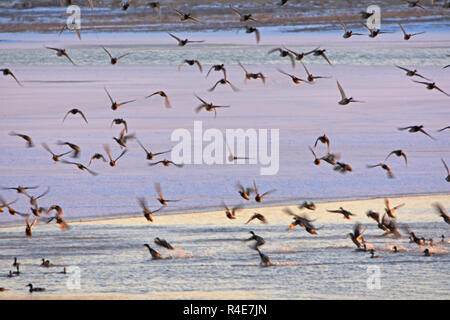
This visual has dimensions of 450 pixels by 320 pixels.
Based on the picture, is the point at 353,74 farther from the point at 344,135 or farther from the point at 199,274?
the point at 199,274

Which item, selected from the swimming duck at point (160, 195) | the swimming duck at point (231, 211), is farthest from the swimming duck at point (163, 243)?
the swimming duck at point (160, 195)

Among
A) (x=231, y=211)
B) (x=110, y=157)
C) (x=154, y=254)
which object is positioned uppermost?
(x=110, y=157)

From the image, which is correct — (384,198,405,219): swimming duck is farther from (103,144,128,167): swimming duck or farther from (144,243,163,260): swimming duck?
(103,144,128,167): swimming duck

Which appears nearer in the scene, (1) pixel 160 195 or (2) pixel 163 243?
(2) pixel 163 243

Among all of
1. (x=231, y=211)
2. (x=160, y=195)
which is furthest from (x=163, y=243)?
(x=160, y=195)

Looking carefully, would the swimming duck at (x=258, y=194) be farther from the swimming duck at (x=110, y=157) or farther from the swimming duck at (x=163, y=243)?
the swimming duck at (x=110, y=157)

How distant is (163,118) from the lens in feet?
47.1

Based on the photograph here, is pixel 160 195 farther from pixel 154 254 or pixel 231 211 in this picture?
pixel 154 254

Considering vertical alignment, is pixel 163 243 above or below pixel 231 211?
below

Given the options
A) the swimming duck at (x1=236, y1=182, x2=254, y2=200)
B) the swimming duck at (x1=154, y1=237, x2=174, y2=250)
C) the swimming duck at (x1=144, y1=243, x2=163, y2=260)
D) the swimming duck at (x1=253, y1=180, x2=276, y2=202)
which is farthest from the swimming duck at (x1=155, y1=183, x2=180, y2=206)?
the swimming duck at (x1=144, y1=243, x2=163, y2=260)

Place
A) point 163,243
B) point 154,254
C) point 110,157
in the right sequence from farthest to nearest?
point 110,157 < point 163,243 < point 154,254

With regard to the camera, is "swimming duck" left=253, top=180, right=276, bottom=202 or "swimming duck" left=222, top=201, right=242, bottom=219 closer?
"swimming duck" left=222, top=201, right=242, bottom=219

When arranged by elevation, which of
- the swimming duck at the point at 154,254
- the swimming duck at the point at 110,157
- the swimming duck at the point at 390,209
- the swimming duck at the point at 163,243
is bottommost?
the swimming duck at the point at 154,254

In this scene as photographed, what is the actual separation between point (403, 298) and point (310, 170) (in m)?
A: 4.32
